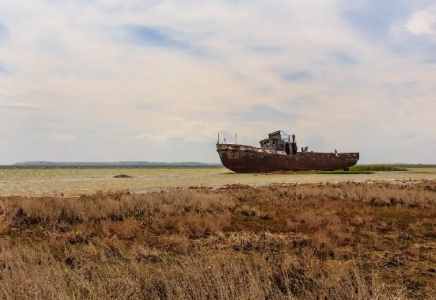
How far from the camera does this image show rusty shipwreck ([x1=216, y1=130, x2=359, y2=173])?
56188mm

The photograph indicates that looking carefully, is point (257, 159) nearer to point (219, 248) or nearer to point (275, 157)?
point (275, 157)

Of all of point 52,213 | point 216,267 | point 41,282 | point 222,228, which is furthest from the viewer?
point 52,213

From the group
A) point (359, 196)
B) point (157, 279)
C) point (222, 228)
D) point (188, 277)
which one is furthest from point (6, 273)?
point (359, 196)

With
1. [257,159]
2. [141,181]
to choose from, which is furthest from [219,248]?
[257,159]

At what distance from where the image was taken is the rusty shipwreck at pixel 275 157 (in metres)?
56.2

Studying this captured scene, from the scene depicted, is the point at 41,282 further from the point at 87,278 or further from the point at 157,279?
the point at 157,279

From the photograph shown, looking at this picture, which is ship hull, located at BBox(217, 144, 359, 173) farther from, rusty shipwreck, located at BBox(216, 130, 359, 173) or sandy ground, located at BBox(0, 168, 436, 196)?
sandy ground, located at BBox(0, 168, 436, 196)

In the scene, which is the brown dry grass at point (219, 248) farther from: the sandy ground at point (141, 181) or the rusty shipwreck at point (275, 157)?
the rusty shipwreck at point (275, 157)

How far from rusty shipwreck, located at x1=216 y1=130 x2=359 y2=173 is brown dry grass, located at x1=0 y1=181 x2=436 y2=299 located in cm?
3682

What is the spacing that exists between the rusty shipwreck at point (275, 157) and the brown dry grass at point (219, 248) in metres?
36.8

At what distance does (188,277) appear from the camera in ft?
19.1

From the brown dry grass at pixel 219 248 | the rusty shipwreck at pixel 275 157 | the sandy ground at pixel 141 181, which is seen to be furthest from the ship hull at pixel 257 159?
the brown dry grass at pixel 219 248

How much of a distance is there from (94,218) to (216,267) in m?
8.51

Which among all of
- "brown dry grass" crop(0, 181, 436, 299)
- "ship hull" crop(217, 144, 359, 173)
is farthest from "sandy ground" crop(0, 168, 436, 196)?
"brown dry grass" crop(0, 181, 436, 299)
